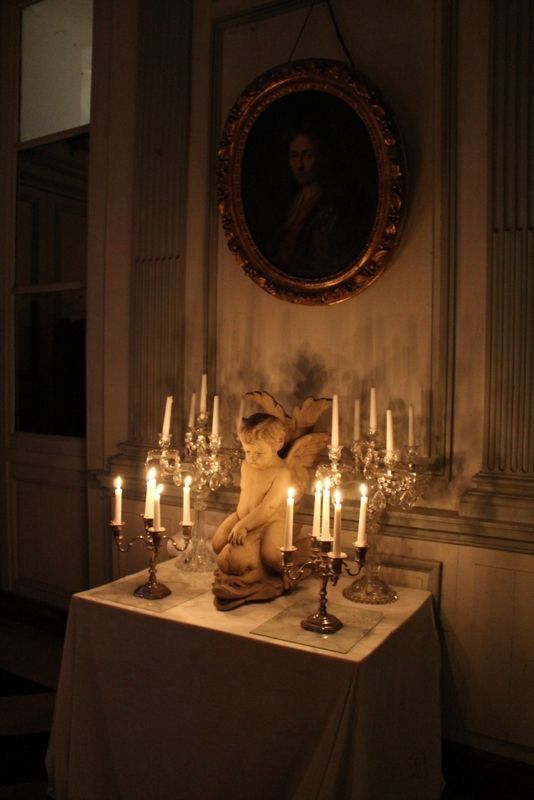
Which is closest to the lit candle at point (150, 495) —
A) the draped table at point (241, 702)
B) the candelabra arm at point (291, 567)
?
the draped table at point (241, 702)

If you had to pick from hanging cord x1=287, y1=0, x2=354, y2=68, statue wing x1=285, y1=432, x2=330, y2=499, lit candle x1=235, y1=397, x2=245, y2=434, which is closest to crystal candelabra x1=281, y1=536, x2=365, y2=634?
statue wing x1=285, y1=432, x2=330, y2=499

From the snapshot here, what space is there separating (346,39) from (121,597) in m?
2.39

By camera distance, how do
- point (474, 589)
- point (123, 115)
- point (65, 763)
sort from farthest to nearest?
point (123, 115) < point (474, 589) < point (65, 763)

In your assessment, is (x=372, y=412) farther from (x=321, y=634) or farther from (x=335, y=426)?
(x=321, y=634)

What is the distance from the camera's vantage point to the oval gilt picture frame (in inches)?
111

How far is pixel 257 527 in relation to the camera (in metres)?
2.58

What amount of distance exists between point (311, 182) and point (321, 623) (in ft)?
5.87

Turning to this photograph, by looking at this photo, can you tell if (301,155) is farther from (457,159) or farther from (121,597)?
(121,597)

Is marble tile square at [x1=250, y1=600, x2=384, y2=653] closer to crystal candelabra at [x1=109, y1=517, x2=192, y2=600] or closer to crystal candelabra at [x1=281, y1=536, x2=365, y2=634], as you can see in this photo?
crystal candelabra at [x1=281, y1=536, x2=365, y2=634]

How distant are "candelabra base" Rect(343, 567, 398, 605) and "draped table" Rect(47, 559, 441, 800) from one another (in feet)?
0.13

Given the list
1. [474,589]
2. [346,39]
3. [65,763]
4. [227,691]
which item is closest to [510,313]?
[474,589]

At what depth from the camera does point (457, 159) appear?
2742mm

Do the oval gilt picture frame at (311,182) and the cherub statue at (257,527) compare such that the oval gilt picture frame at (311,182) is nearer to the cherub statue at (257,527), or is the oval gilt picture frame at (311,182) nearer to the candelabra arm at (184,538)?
the cherub statue at (257,527)

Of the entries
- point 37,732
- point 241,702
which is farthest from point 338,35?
point 37,732
